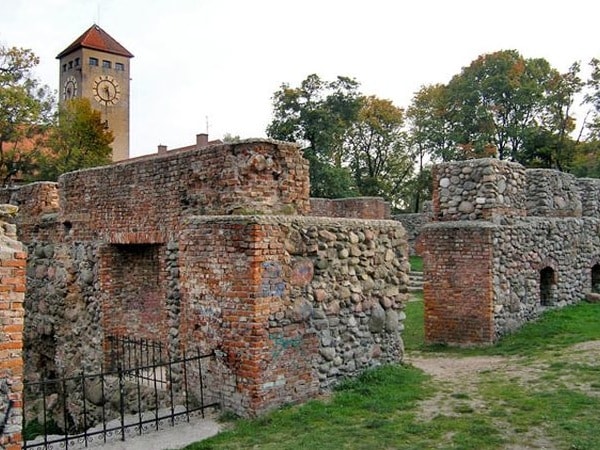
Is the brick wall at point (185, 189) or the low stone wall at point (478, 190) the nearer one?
the brick wall at point (185, 189)

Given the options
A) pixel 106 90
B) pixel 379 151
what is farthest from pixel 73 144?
pixel 106 90

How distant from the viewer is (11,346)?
473cm

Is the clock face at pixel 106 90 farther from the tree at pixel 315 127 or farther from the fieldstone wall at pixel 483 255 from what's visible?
the fieldstone wall at pixel 483 255

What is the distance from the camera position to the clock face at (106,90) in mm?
62344

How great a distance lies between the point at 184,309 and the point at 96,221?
10.6ft

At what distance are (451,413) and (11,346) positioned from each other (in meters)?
4.70

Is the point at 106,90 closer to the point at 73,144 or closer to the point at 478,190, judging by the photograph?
the point at 73,144

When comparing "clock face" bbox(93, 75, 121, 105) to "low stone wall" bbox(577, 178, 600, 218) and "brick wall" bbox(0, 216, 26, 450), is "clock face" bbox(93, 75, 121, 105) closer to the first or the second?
"low stone wall" bbox(577, 178, 600, 218)

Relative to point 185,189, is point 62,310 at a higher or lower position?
lower

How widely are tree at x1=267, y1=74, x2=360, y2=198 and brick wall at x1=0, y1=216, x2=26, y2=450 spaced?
27433mm

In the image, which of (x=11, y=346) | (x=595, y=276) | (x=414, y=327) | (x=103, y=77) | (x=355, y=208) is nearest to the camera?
(x=11, y=346)

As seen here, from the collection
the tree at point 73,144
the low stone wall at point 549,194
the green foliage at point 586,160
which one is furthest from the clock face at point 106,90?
the low stone wall at point 549,194

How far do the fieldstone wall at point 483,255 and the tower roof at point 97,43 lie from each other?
192 feet

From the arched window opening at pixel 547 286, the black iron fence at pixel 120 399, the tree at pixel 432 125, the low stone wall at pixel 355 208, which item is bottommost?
the black iron fence at pixel 120 399
